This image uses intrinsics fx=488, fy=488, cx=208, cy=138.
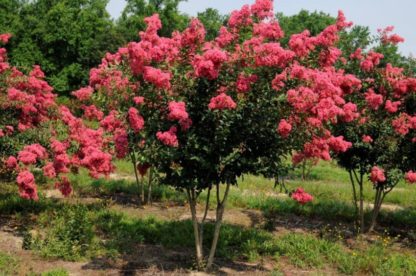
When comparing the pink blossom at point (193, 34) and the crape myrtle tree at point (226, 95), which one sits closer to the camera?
the crape myrtle tree at point (226, 95)

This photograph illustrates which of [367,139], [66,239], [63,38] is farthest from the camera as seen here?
[63,38]

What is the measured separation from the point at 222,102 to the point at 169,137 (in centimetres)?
85

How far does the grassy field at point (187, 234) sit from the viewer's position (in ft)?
27.6

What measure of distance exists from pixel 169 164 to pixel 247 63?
184cm

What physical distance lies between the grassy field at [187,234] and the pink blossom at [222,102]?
293 cm

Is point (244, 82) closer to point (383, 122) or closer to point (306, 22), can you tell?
point (383, 122)

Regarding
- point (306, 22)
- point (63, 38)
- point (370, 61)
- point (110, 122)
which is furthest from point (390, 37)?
point (306, 22)

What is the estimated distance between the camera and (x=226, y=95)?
6.69 metres

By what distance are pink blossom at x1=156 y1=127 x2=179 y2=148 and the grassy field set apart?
2407 mm

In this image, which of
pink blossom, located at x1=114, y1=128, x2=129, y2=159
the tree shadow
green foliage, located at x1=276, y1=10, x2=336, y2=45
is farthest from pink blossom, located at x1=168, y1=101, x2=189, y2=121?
green foliage, located at x1=276, y1=10, x2=336, y2=45

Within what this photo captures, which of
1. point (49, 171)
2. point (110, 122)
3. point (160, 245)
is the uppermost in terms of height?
point (110, 122)

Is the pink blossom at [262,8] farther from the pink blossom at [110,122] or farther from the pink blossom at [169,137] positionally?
the pink blossom at [110,122]

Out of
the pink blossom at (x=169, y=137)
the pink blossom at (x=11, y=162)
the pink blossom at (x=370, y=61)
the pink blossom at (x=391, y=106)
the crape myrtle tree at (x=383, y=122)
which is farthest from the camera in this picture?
the pink blossom at (x=370, y=61)

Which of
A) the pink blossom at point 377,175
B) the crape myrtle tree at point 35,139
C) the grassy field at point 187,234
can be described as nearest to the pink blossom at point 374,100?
the pink blossom at point 377,175
